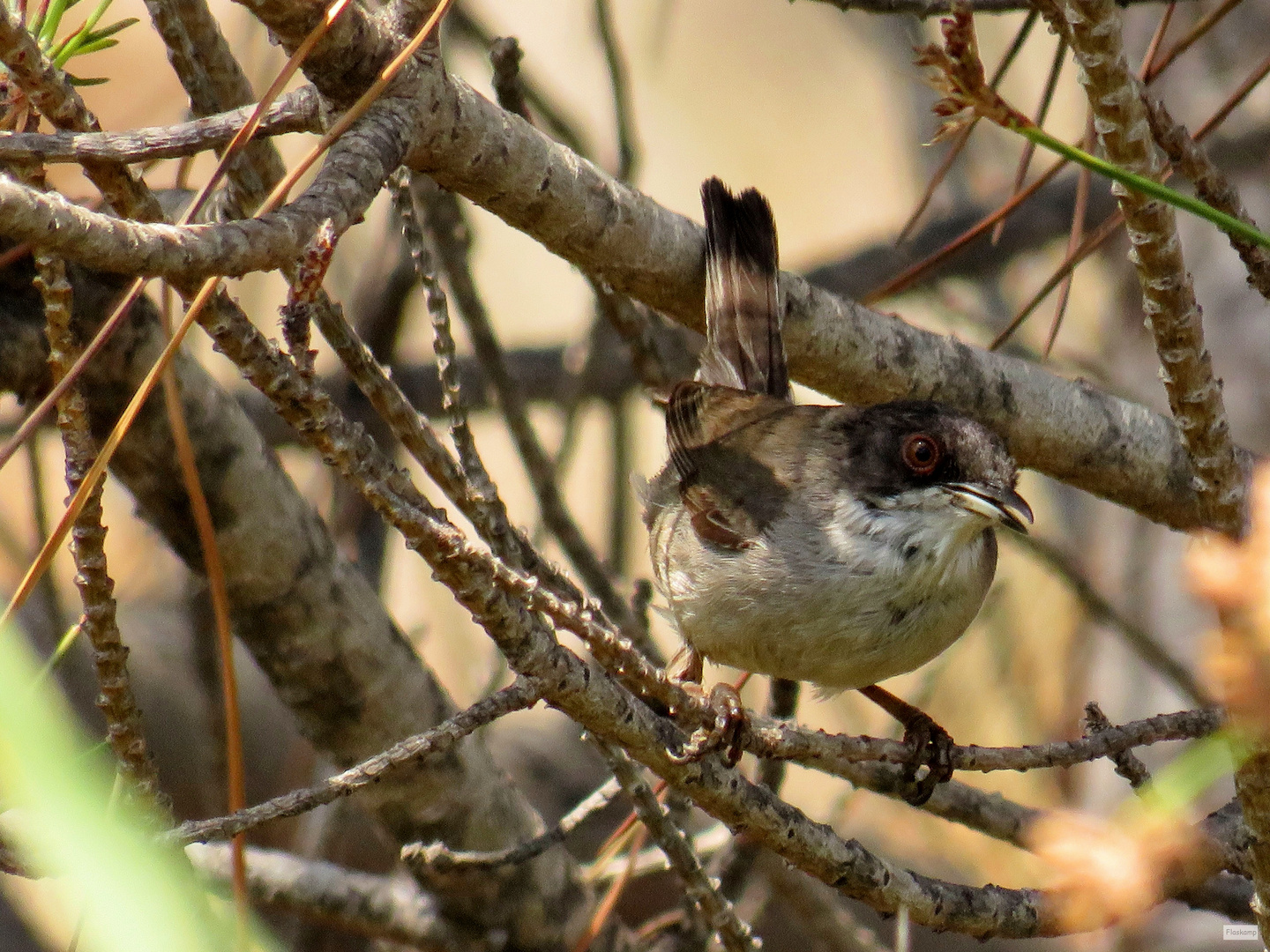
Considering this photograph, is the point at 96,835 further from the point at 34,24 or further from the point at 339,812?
the point at 339,812

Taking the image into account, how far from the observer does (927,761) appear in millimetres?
3219

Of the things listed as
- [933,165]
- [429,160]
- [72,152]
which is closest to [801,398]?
[933,165]

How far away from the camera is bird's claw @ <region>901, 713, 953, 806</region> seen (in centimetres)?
310

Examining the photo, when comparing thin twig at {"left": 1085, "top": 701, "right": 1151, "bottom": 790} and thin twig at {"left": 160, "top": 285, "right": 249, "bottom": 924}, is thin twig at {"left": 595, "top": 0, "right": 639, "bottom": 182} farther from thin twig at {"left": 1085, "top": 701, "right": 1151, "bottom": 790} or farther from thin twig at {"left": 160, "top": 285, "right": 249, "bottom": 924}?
thin twig at {"left": 1085, "top": 701, "right": 1151, "bottom": 790}

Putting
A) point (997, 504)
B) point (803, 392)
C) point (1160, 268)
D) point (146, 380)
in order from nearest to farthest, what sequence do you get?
point (146, 380) → point (1160, 268) → point (997, 504) → point (803, 392)

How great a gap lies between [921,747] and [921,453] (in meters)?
0.82

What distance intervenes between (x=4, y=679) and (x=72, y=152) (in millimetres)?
946

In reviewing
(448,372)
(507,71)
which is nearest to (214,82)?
(507,71)

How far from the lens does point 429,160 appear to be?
2152mm

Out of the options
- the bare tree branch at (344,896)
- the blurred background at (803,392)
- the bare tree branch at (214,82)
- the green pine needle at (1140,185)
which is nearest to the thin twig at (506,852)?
the bare tree branch at (344,896)

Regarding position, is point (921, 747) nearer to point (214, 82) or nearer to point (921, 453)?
point (921, 453)

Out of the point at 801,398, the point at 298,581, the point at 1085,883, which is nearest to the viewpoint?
the point at 1085,883

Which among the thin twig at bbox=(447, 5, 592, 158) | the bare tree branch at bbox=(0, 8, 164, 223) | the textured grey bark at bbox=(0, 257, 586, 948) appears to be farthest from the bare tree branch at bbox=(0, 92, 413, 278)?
the thin twig at bbox=(447, 5, 592, 158)

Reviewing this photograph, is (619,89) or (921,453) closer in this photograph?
(921,453)
